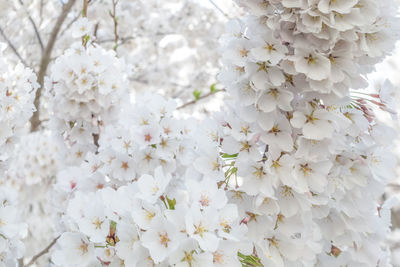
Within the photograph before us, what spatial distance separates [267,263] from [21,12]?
255cm

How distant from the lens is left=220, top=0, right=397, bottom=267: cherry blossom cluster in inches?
42.1

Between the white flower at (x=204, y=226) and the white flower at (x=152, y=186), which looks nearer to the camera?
the white flower at (x=204, y=226)

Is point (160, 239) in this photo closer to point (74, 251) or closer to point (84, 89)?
point (74, 251)

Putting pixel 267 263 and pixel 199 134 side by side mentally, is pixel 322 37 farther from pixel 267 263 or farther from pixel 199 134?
pixel 267 263

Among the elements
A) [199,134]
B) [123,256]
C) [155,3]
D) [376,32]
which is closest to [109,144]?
[199,134]

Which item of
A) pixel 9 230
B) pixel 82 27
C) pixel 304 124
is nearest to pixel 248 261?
pixel 304 124

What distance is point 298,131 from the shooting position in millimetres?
1158

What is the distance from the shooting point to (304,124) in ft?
3.64

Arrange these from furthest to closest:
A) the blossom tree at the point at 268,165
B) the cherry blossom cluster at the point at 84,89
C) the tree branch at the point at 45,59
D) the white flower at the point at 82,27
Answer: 1. the tree branch at the point at 45,59
2. the white flower at the point at 82,27
3. the cherry blossom cluster at the point at 84,89
4. the blossom tree at the point at 268,165

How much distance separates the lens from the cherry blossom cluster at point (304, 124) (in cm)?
107

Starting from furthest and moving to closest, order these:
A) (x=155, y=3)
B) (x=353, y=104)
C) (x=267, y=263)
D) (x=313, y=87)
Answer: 1. (x=155, y=3)
2. (x=353, y=104)
3. (x=267, y=263)
4. (x=313, y=87)

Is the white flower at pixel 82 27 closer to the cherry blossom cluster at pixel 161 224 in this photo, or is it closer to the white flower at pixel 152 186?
the cherry blossom cluster at pixel 161 224

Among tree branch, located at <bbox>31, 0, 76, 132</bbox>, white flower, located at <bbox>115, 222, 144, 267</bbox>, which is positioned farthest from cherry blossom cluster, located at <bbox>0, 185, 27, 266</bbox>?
tree branch, located at <bbox>31, 0, 76, 132</bbox>

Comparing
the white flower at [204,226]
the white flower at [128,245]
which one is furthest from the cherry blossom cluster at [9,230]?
the white flower at [204,226]
